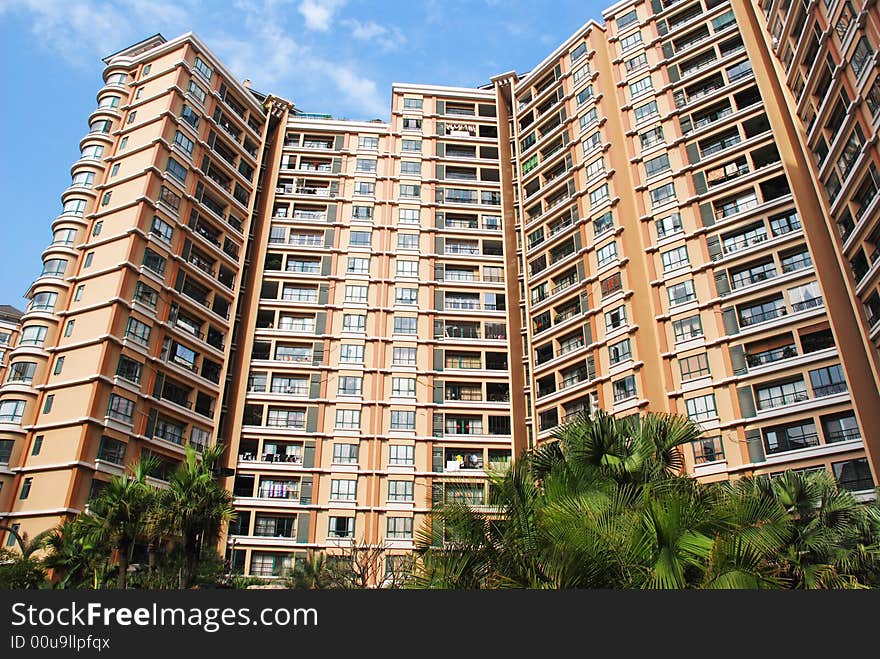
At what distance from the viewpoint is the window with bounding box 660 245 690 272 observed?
48719 millimetres

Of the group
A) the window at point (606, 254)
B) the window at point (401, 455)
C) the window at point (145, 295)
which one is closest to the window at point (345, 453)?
the window at point (401, 455)

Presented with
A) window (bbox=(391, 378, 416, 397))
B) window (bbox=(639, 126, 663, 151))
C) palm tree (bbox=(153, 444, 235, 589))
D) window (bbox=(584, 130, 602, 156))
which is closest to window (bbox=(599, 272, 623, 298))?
window (bbox=(639, 126, 663, 151))

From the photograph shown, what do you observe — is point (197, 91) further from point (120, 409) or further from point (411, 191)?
point (120, 409)

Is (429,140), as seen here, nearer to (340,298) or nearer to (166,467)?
(340,298)

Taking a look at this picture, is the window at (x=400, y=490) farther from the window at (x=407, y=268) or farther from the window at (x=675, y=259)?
the window at (x=675, y=259)

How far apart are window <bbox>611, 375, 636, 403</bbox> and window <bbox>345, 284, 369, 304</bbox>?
22.9 m

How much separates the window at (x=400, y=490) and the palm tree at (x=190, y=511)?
23.6 meters

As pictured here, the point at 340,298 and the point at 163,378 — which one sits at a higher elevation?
the point at 340,298

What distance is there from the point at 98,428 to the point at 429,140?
40389 millimetres

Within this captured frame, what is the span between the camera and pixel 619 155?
182 feet

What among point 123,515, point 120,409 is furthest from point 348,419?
point 123,515

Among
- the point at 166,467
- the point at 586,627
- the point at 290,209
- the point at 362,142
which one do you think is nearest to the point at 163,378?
the point at 166,467

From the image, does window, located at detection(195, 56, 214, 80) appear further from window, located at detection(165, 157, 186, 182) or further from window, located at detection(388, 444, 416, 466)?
window, located at detection(388, 444, 416, 466)

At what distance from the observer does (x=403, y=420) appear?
181 feet
